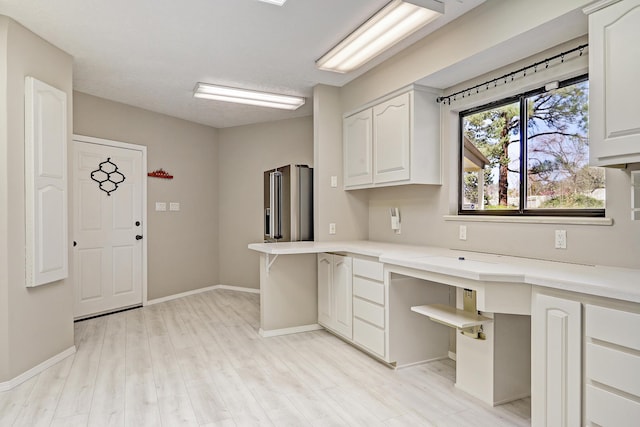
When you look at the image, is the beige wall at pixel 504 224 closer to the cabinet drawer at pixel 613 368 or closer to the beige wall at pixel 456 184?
the beige wall at pixel 456 184

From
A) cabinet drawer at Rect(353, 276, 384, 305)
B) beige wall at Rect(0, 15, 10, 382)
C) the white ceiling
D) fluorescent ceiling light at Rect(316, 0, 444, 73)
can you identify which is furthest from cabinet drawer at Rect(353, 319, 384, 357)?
beige wall at Rect(0, 15, 10, 382)

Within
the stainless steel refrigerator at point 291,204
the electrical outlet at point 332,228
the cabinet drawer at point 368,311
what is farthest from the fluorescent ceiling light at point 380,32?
the cabinet drawer at point 368,311

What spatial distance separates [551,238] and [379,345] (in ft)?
4.84

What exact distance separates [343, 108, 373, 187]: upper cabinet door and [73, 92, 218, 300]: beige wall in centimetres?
273

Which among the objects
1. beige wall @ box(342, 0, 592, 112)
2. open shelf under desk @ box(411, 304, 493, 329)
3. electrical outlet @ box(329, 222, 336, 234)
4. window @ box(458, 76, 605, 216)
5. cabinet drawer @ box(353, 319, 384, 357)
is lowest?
cabinet drawer @ box(353, 319, 384, 357)

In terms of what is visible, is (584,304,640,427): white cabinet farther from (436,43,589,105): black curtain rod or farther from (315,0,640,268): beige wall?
(436,43,589,105): black curtain rod

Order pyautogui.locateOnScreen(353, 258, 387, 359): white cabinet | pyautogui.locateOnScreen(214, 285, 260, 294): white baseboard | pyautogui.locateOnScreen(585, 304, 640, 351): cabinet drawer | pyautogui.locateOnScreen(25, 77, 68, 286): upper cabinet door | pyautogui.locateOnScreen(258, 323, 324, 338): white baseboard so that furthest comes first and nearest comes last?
pyautogui.locateOnScreen(214, 285, 260, 294): white baseboard, pyautogui.locateOnScreen(258, 323, 324, 338): white baseboard, pyautogui.locateOnScreen(353, 258, 387, 359): white cabinet, pyautogui.locateOnScreen(25, 77, 68, 286): upper cabinet door, pyautogui.locateOnScreen(585, 304, 640, 351): cabinet drawer

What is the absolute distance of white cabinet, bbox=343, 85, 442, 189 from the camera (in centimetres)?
322

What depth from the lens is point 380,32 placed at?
9.09ft

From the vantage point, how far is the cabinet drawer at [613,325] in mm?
1500

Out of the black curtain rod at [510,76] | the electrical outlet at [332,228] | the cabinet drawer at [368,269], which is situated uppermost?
the black curtain rod at [510,76]

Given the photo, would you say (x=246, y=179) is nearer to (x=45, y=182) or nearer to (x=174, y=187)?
(x=174, y=187)

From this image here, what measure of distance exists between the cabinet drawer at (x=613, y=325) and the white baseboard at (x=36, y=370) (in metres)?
3.59

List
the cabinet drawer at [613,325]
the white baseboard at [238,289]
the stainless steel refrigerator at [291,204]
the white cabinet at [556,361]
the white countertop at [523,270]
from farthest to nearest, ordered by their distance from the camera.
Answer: the white baseboard at [238,289] → the stainless steel refrigerator at [291,204] → the white cabinet at [556,361] → the white countertop at [523,270] → the cabinet drawer at [613,325]
